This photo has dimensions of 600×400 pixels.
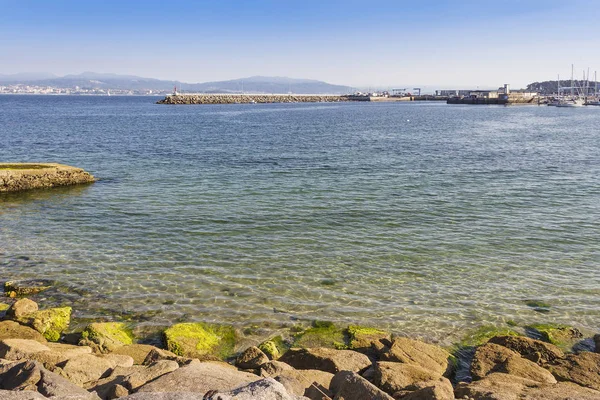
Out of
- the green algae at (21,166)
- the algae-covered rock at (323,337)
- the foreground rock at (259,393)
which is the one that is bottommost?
the algae-covered rock at (323,337)

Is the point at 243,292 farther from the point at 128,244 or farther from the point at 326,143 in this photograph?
the point at 326,143

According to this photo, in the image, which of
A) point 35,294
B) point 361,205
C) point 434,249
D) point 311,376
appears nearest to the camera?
point 311,376

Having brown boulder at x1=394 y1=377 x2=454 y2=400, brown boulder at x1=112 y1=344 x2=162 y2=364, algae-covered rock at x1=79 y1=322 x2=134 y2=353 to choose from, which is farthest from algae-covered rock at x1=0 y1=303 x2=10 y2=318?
brown boulder at x1=394 y1=377 x2=454 y2=400

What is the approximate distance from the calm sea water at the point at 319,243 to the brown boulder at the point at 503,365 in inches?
67.4

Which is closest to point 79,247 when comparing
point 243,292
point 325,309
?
point 243,292

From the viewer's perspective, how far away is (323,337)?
1280cm

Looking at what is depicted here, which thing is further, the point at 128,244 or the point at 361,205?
the point at 361,205

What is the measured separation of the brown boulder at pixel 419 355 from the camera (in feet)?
35.4

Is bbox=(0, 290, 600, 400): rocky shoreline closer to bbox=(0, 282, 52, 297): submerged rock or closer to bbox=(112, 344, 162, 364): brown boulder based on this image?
bbox=(112, 344, 162, 364): brown boulder

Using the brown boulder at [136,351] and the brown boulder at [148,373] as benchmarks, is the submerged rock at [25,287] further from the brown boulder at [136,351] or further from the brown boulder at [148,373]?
the brown boulder at [148,373]

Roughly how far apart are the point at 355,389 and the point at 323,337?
480 centimetres

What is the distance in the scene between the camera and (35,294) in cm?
1546

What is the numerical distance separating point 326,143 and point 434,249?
40.4 m

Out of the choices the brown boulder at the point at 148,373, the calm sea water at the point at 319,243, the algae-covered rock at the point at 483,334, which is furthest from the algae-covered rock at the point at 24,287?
the algae-covered rock at the point at 483,334
